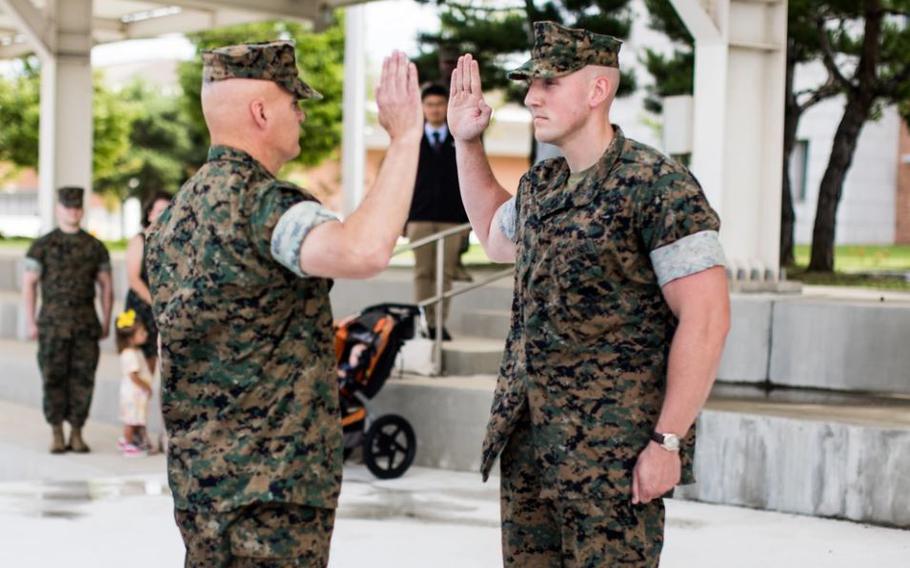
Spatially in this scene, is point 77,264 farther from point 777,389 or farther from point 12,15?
point 12,15

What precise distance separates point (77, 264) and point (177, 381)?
22.0 feet

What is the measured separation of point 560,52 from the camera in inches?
131

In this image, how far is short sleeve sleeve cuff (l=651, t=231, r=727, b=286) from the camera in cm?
313

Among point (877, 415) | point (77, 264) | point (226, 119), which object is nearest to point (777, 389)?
point (877, 415)

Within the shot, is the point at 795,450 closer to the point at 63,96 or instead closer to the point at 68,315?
the point at 68,315

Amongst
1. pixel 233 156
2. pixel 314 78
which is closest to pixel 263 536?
pixel 233 156

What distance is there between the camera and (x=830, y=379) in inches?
352

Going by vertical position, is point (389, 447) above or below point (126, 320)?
below

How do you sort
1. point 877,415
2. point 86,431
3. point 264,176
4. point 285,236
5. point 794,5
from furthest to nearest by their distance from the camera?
1. point 794,5
2. point 86,431
3. point 877,415
4. point 264,176
5. point 285,236

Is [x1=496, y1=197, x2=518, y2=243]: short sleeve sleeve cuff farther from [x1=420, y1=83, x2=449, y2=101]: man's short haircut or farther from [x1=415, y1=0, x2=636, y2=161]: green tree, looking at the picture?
[x1=415, y1=0, x2=636, y2=161]: green tree

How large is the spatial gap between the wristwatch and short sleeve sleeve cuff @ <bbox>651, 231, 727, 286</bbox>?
1.13 ft

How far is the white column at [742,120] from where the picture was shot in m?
10.1

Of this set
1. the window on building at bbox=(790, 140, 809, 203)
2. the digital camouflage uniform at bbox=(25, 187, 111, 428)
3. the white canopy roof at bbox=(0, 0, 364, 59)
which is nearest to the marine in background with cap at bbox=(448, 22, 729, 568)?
the digital camouflage uniform at bbox=(25, 187, 111, 428)

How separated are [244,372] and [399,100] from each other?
67cm
